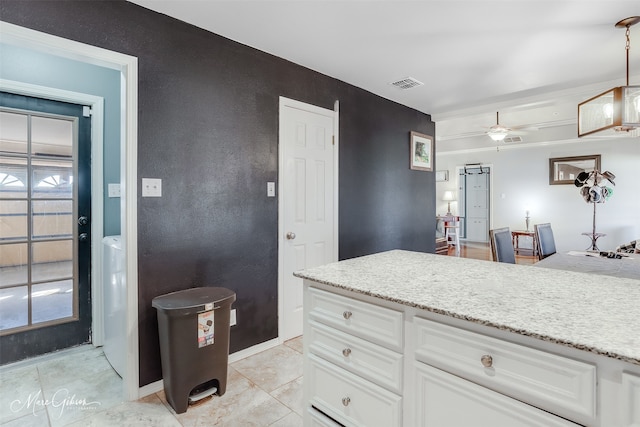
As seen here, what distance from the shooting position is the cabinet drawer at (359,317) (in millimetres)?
1214

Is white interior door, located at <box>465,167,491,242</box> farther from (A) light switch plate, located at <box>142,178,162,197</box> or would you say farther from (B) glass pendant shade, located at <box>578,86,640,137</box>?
(A) light switch plate, located at <box>142,178,162,197</box>

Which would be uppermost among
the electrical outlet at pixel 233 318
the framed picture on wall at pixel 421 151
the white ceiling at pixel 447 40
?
the white ceiling at pixel 447 40

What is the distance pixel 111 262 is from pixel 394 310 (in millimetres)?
2050

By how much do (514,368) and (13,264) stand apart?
311cm

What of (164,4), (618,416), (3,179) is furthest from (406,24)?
(3,179)

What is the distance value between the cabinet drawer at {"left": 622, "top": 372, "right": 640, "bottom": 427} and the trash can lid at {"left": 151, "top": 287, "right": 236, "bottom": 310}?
69.6 inches

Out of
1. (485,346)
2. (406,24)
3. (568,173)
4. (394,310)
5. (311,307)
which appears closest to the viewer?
(485,346)

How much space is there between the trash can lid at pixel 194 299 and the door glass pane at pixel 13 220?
4.33 ft

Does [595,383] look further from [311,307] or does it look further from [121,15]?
[121,15]

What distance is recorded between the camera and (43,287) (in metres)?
2.49

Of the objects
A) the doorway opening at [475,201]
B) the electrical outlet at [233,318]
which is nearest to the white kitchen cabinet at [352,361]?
the electrical outlet at [233,318]

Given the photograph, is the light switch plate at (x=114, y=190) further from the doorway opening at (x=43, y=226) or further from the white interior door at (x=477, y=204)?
the white interior door at (x=477, y=204)

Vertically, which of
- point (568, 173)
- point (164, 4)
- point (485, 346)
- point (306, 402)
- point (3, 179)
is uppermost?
point (164, 4)

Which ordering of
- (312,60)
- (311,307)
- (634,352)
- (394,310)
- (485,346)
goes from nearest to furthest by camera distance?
(634,352), (485,346), (394,310), (311,307), (312,60)
